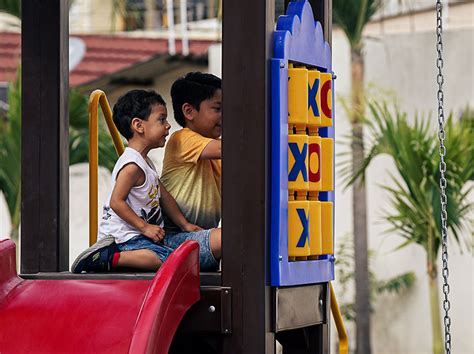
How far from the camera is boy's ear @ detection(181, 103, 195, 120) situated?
19.1 feet

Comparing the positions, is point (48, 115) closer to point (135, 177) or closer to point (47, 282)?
point (135, 177)

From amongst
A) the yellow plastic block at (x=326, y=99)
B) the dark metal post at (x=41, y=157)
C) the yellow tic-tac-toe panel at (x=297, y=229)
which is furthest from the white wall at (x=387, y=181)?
the yellow tic-tac-toe panel at (x=297, y=229)

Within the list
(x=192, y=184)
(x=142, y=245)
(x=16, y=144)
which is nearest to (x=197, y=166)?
(x=192, y=184)

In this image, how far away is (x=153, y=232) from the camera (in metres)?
5.56

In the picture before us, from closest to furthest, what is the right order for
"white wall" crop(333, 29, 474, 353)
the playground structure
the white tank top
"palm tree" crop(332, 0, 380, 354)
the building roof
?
1. the playground structure
2. the white tank top
3. "palm tree" crop(332, 0, 380, 354)
4. "white wall" crop(333, 29, 474, 353)
5. the building roof

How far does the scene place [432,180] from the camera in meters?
11.2

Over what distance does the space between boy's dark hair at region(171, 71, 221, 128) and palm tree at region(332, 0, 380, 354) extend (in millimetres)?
6258

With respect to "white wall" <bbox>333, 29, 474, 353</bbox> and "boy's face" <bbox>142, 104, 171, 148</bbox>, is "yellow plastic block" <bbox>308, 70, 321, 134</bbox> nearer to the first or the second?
"boy's face" <bbox>142, 104, 171, 148</bbox>

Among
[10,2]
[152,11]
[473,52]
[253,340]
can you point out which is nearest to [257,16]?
[253,340]

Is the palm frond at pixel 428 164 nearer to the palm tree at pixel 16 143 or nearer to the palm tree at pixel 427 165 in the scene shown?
the palm tree at pixel 427 165

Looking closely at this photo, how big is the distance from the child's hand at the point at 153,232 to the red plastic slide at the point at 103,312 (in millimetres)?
481

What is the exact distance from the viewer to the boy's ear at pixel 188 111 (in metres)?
5.81

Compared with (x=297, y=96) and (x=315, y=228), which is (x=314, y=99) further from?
(x=315, y=228)

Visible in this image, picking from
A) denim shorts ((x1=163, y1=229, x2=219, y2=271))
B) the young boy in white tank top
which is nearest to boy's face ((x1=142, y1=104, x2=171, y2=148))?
the young boy in white tank top
